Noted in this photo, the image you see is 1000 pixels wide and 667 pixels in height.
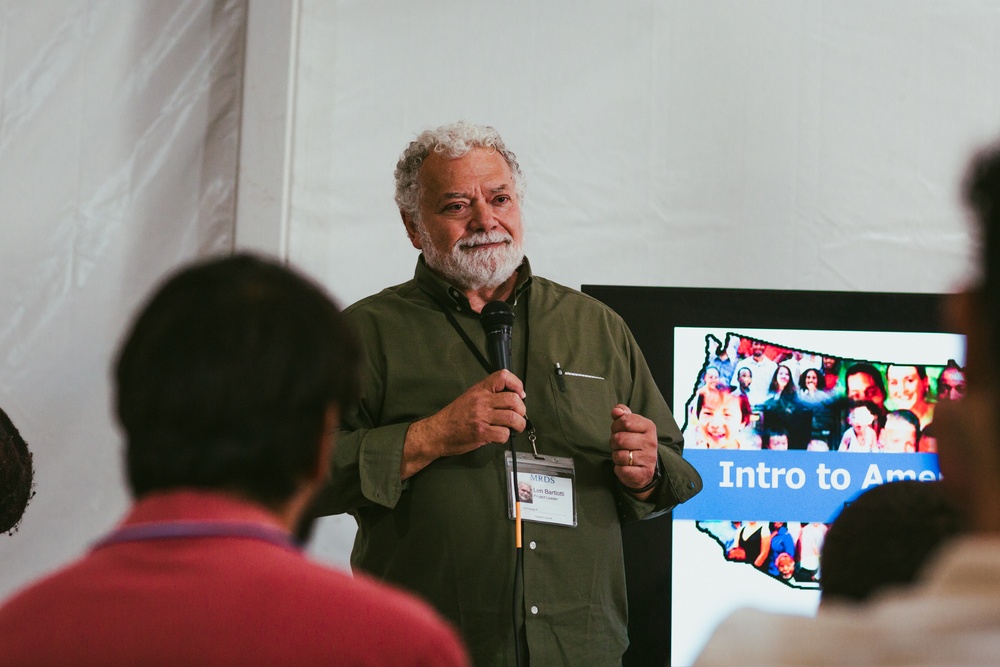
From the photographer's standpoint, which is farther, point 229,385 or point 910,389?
point 910,389

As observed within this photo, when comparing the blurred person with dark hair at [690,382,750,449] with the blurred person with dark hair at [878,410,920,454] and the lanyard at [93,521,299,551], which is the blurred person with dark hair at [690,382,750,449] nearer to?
the blurred person with dark hair at [878,410,920,454]

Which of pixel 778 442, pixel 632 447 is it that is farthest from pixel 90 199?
pixel 778 442

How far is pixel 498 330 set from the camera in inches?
97.6

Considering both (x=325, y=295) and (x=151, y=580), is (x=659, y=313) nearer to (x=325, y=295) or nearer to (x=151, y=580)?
(x=325, y=295)

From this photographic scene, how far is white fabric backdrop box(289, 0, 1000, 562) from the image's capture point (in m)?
3.56

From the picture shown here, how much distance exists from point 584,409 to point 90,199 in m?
1.88

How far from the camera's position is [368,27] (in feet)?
11.8

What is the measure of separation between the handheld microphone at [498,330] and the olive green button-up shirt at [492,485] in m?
0.15

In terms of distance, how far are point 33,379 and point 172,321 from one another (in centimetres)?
263

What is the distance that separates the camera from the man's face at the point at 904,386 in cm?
315

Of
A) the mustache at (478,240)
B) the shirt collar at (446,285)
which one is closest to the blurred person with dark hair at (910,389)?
the shirt collar at (446,285)

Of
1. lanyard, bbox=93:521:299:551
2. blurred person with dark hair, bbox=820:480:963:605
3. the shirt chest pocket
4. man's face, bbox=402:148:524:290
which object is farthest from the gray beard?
lanyard, bbox=93:521:299:551

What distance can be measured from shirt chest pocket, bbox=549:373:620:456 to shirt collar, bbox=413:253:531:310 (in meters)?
0.28

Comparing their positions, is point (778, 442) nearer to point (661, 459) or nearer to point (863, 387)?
point (863, 387)
